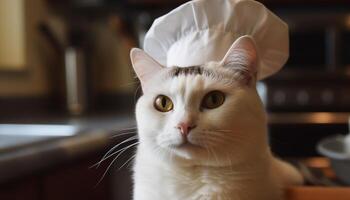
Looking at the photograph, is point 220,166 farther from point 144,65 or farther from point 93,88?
point 93,88

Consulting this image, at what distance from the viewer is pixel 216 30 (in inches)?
27.3

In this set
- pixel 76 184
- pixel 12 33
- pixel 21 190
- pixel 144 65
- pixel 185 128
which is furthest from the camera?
pixel 12 33

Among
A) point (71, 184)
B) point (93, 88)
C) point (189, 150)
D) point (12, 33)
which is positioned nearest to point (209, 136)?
point (189, 150)

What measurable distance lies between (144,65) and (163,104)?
0.08 m

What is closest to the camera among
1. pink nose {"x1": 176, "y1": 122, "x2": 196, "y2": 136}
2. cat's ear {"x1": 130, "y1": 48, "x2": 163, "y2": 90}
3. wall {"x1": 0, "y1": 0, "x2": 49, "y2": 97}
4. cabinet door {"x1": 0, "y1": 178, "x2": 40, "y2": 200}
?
pink nose {"x1": 176, "y1": 122, "x2": 196, "y2": 136}

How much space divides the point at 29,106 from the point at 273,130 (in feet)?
3.38

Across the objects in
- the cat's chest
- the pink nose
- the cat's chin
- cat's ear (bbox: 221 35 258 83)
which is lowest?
the cat's chest

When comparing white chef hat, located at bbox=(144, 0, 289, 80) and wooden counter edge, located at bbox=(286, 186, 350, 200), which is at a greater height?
white chef hat, located at bbox=(144, 0, 289, 80)

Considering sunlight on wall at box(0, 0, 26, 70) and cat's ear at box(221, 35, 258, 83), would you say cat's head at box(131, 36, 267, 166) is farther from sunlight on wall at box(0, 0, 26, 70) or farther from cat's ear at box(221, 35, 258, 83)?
sunlight on wall at box(0, 0, 26, 70)

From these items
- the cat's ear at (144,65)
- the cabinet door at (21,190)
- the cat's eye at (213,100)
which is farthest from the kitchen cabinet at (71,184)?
the cat's eye at (213,100)

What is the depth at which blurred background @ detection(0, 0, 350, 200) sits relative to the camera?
3.84ft

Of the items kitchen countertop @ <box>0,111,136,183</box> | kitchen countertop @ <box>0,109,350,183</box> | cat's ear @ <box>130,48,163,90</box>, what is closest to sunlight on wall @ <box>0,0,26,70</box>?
kitchen countertop @ <box>0,109,350,183</box>

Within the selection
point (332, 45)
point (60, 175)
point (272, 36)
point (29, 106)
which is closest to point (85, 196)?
point (60, 175)

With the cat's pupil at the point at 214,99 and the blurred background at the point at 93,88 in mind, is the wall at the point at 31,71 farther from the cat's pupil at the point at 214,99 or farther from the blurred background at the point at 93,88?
the cat's pupil at the point at 214,99
